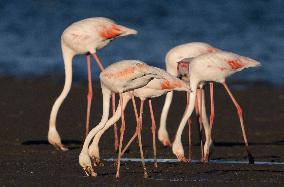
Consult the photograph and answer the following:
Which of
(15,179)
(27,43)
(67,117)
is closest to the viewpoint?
(15,179)

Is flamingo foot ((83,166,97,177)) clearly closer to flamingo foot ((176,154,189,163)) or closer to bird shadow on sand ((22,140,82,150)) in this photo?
flamingo foot ((176,154,189,163))

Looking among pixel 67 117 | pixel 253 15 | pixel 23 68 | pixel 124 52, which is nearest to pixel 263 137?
pixel 67 117

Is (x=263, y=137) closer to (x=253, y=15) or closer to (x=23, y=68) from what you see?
(x=23, y=68)

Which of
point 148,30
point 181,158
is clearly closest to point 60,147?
point 181,158

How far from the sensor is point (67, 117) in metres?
17.2

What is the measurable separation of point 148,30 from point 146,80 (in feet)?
63.9

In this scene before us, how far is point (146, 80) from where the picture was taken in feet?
36.5

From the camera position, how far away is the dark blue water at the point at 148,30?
24017 millimetres

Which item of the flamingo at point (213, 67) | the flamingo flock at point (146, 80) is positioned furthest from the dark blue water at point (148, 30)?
the flamingo at point (213, 67)

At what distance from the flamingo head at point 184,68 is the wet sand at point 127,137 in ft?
3.39

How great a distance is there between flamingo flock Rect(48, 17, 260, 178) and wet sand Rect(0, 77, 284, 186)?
0.94 ft

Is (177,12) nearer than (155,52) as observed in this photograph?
No

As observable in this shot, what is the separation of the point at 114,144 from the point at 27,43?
43.9ft

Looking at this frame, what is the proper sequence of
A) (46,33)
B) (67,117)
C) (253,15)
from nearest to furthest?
1. (67,117)
2. (46,33)
3. (253,15)
